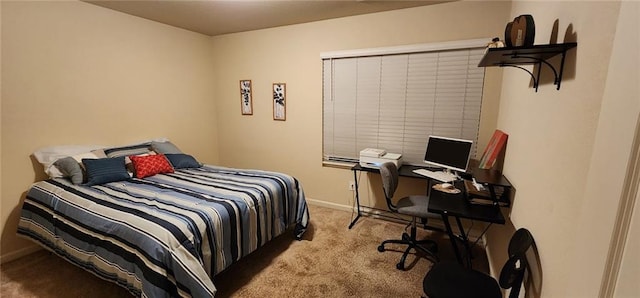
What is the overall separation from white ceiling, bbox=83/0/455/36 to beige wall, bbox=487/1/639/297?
1.65 m

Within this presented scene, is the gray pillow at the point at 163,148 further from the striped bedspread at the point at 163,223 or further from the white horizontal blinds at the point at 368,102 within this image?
the white horizontal blinds at the point at 368,102

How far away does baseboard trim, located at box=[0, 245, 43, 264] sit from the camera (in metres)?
2.55

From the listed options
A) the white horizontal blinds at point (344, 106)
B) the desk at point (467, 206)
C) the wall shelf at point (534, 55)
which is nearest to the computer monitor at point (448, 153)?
the desk at point (467, 206)

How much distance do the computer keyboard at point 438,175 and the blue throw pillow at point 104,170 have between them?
9.75 ft

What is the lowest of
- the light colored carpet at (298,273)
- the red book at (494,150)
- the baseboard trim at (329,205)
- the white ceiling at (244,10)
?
the light colored carpet at (298,273)

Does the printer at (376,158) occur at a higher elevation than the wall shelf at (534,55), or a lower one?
lower

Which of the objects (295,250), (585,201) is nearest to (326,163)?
(295,250)

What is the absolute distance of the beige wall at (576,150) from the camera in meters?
0.68

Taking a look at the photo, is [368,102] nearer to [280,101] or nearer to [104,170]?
[280,101]

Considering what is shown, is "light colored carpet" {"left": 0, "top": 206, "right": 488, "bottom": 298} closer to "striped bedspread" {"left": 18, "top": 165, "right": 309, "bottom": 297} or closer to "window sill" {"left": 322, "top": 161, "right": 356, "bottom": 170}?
"striped bedspread" {"left": 18, "top": 165, "right": 309, "bottom": 297}

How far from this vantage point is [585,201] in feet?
2.61

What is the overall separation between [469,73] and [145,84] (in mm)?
3777

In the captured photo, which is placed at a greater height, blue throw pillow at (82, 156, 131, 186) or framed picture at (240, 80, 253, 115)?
framed picture at (240, 80, 253, 115)

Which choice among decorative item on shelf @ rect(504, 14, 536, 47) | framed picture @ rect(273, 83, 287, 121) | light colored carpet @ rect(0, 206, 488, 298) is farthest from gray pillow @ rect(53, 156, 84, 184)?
decorative item on shelf @ rect(504, 14, 536, 47)
